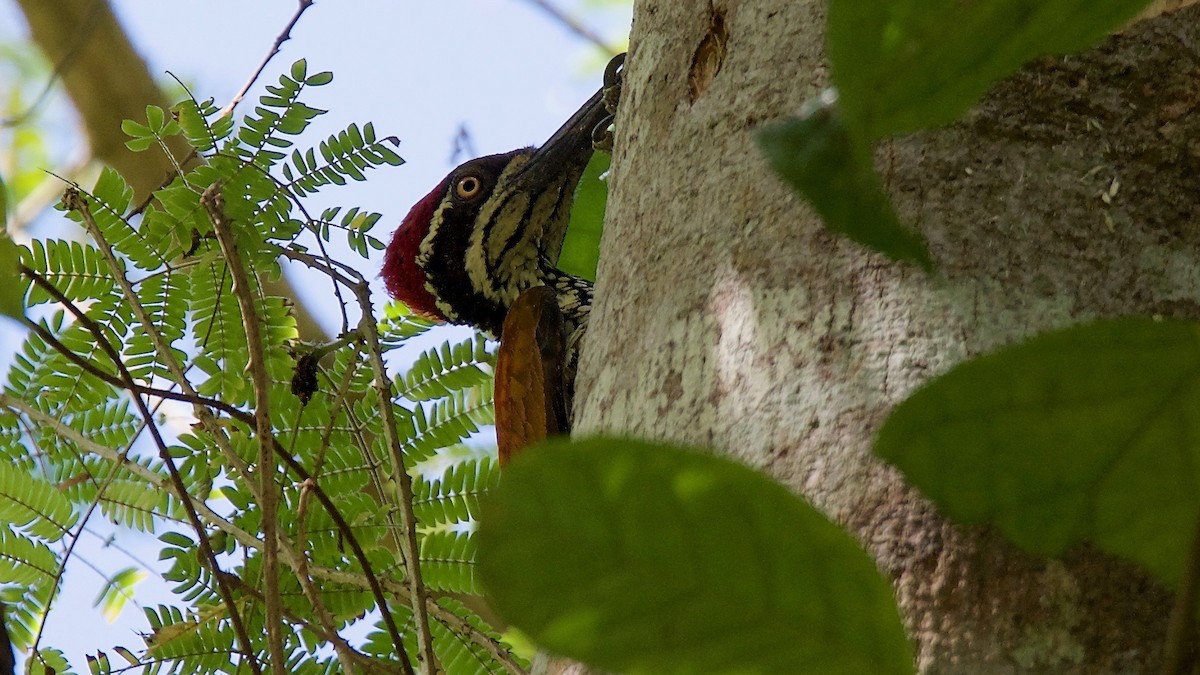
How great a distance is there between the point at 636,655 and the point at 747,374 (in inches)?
25.0

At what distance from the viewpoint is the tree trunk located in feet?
3.10

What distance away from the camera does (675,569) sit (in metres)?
0.58

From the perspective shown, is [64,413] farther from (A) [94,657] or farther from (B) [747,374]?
(B) [747,374]

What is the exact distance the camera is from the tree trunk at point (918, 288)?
943 millimetres

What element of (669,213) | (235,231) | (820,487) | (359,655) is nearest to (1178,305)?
(820,487)

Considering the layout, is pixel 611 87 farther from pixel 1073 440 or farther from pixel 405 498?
pixel 1073 440

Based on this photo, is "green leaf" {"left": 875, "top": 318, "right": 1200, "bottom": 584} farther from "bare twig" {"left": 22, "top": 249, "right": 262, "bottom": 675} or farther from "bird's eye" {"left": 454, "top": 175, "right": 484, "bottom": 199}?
"bird's eye" {"left": 454, "top": 175, "right": 484, "bottom": 199}

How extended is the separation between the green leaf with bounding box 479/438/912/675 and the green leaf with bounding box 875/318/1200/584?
2.7 inches

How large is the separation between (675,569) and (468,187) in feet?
11.3

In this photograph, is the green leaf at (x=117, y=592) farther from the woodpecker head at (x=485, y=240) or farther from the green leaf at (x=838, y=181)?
the green leaf at (x=838, y=181)

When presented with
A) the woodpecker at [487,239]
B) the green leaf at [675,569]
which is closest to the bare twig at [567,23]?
the woodpecker at [487,239]

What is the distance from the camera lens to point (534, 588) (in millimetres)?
555

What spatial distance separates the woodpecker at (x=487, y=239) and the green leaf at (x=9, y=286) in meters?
2.90

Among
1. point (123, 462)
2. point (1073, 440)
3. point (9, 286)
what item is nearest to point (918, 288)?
point (1073, 440)
